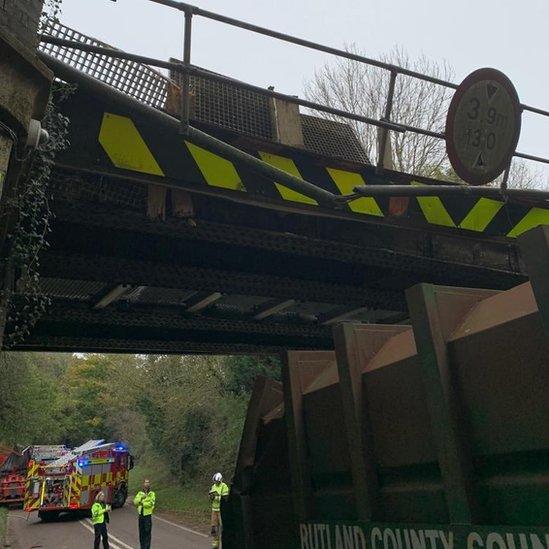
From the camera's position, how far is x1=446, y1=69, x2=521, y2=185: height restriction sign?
15.8 feet

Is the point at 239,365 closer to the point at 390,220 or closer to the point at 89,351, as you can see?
the point at 89,351

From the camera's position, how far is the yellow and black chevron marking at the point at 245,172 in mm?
4496

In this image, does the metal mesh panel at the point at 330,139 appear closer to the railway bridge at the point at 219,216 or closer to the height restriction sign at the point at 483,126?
the railway bridge at the point at 219,216

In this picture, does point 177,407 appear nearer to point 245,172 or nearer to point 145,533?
point 145,533

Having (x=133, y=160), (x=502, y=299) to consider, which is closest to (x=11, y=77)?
(x=133, y=160)

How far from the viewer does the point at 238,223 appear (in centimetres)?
527

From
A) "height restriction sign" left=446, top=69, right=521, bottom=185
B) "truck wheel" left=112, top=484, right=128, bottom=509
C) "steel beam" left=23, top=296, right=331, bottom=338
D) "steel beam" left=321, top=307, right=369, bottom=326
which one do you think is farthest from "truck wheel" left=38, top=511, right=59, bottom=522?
"height restriction sign" left=446, top=69, right=521, bottom=185

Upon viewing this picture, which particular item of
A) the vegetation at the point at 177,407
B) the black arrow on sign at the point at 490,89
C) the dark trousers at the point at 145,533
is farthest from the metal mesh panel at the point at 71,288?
the vegetation at the point at 177,407

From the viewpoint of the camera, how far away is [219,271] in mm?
5809

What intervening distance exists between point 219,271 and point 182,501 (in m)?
22.0

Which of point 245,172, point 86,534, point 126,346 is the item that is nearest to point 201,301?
point 126,346

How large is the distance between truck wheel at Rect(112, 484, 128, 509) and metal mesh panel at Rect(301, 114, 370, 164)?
22.2m

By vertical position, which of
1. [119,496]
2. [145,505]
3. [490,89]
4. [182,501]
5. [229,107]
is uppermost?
[229,107]

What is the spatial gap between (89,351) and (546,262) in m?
6.70
